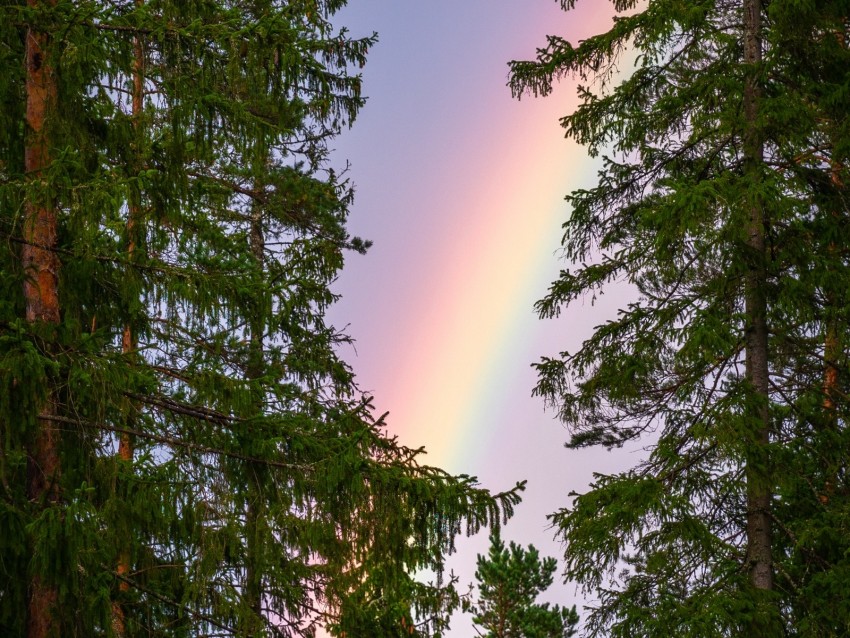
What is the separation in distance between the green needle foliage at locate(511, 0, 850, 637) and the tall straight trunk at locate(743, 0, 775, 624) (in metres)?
0.02

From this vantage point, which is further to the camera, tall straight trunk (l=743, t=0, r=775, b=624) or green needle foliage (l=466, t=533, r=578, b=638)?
green needle foliage (l=466, t=533, r=578, b=638)

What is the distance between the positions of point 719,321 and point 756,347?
43.7 inches

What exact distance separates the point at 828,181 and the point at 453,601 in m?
6.91

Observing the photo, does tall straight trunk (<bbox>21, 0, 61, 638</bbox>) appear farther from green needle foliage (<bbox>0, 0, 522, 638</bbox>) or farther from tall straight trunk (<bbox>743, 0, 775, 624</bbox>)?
tall straight trunk (<bbox>743, 0, 775, 624</bbox>)

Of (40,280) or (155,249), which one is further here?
(155,249)

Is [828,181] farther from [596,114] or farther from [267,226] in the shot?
[267,226]

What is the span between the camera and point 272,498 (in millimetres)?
7703

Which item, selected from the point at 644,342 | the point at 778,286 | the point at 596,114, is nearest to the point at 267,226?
the point at 596,114

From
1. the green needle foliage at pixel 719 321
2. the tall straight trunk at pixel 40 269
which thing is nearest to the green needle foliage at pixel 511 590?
the green needle foliage at pixel 719 321

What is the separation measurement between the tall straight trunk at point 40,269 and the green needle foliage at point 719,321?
545 cm

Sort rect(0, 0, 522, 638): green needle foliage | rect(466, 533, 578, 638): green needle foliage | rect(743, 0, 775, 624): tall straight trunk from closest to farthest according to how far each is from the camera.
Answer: rect(0, 0, 522, 638): green needle foliage < rect(743, 0, 775, 624): tall straight trunk < rect(466, 533, 578, 638): green needle foliage

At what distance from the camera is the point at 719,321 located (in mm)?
10219

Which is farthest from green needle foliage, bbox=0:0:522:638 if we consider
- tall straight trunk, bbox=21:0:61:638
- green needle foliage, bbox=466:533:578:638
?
green needle foliage, bbox=466:533:578:638

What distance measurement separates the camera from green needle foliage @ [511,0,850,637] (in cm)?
1013
